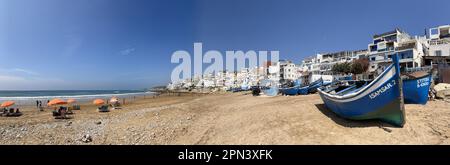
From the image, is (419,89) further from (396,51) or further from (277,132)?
(396,51)

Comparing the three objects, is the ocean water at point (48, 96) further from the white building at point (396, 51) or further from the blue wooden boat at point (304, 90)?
the white building at point (396, 51)

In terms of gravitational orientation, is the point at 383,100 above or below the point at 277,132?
above

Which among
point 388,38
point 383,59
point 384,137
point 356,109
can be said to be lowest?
point 384,137

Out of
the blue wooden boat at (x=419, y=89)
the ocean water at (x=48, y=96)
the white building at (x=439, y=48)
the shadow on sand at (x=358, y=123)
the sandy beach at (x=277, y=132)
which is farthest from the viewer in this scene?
the ocean water at (x=48, y=96)

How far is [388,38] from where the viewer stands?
48625mm

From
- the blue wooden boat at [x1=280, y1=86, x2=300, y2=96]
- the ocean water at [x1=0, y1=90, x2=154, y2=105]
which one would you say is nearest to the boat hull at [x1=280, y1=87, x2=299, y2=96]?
the blue wooden boat at [x1=280, y1=86, x2=300, y2=96]

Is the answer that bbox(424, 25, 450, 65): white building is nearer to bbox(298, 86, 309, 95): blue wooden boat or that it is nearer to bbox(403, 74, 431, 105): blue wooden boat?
bbox(298, 86, 309, 95): blue wooden boat

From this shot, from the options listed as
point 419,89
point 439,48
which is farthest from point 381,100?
point 439,48

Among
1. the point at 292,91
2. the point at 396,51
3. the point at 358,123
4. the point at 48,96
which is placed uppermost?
the point at 396,51

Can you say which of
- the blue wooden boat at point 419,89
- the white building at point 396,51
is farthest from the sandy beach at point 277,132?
the white building at point 396,51

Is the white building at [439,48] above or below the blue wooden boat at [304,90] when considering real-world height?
above
